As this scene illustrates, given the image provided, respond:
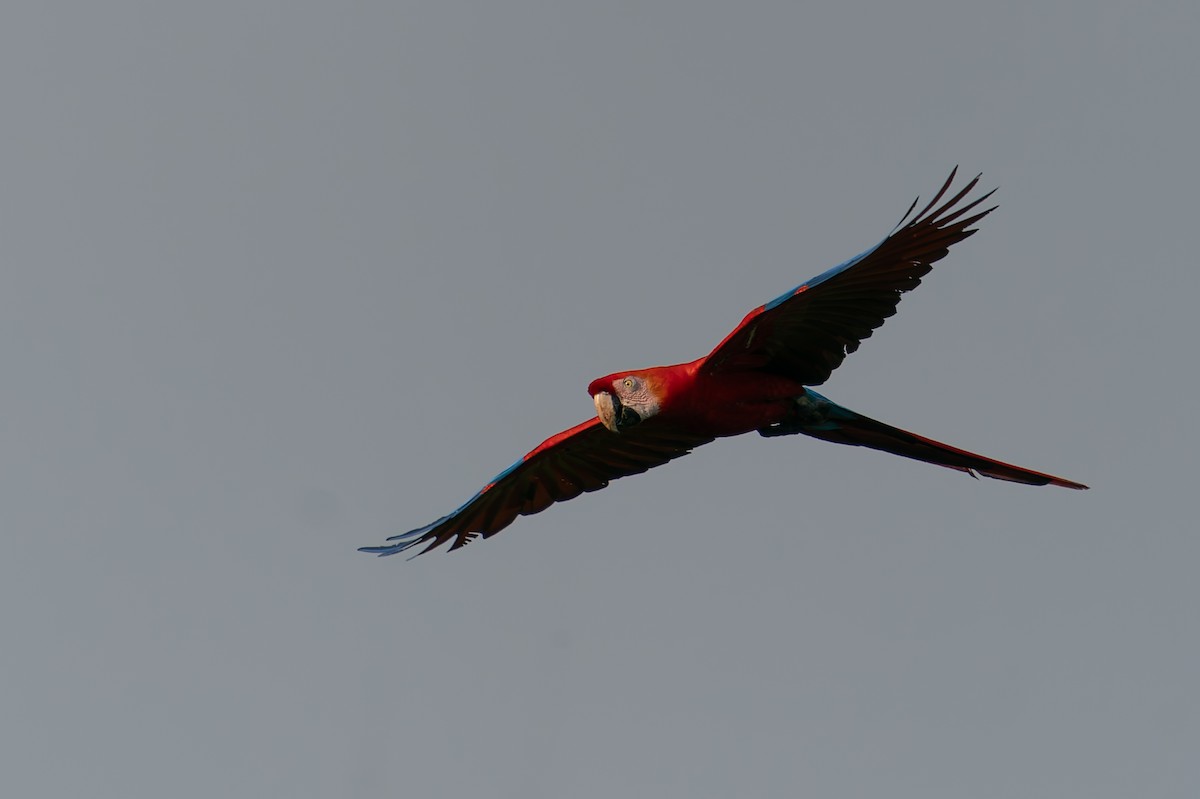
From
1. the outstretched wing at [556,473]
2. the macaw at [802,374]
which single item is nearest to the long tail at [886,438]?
the macaw at [802,374]

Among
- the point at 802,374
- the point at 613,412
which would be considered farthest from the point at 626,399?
the point at 802,374

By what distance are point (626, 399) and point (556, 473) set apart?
6.38 ft

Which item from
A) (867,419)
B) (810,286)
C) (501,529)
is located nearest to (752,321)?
(810,286)

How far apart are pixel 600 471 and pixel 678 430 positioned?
113cm

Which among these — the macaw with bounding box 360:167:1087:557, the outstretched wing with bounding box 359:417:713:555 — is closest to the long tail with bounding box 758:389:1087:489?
the macaw with bounding box 360:167:1087:557

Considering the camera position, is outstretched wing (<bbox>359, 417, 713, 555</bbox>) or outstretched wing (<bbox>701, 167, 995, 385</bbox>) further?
outstretched wing (<bbox>359, 417, 713, 555</bbox>)

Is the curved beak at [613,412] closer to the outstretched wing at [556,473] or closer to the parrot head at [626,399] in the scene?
the parrot head at [626,399]

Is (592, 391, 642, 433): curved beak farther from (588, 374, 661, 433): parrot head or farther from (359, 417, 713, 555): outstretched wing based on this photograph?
(359, 417, 713, 555): outstretched wing

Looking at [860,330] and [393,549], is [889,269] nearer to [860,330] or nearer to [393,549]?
[860,330]

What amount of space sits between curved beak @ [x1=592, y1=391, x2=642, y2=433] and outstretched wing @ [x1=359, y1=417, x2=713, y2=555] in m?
0.79

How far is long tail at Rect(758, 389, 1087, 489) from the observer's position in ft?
39.2

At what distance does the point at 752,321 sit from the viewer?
A: 1145 cm

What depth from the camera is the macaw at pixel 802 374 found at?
37.0 ft

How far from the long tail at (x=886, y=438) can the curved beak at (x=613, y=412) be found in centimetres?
125
